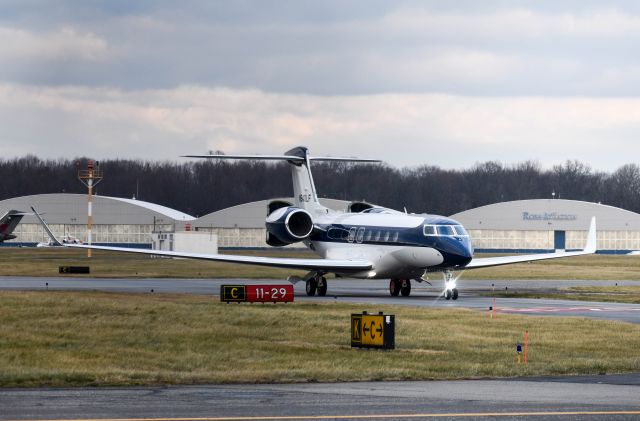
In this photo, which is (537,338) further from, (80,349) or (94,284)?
(94,284)

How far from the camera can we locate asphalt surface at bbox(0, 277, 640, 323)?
45125mm

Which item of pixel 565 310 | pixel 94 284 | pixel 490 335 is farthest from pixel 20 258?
pixel 490 335

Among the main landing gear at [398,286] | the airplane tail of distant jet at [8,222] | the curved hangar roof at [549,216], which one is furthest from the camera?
the curved hangar roof at [549,216]

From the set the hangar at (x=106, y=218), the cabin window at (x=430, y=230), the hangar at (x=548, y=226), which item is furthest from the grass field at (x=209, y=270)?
the hangar at (x=106, y=218)

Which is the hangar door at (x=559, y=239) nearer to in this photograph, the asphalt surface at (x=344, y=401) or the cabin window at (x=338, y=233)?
the cabin window at (x=338, y=233)

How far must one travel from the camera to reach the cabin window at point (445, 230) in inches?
2052

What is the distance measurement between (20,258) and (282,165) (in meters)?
86.2

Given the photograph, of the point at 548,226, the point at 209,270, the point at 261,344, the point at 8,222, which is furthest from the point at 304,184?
the point at 548,226

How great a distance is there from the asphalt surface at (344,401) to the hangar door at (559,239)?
120648 millimetres

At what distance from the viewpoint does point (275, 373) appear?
2498 cm

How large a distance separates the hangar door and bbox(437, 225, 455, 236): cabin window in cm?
9235

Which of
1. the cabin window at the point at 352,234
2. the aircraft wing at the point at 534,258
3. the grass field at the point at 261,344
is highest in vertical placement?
the cabin window at the point at 352,234

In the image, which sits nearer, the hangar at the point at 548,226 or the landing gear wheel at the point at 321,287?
the landing gear wheel at the point at 321,287

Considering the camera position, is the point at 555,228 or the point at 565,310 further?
the point at 555,228
